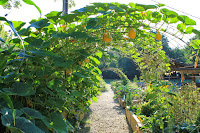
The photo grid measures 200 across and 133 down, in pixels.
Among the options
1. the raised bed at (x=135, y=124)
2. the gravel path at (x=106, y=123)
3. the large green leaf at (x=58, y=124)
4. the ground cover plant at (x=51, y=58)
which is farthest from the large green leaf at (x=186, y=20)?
the gravel path at (x=106, y=123)

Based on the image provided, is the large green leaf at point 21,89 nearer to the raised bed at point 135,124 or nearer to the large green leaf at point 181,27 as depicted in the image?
the large green leaf at point 181,27

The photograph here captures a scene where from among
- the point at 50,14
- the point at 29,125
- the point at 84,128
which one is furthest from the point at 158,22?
the point at 84,128

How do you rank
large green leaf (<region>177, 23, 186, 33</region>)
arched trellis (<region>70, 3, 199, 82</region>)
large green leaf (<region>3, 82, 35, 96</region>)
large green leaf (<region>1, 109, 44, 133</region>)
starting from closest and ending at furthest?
large green leaf (<region>1, 109, 44, 133</region>)
large green leaf (<region>3, 82, 35, 96</region>)
arched trellis (<region>70, 3, 199, 82</region>)
large green leaf (<region>177, 23, 186, 33</region>)

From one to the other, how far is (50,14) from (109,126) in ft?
9.78

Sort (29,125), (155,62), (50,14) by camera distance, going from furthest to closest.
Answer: (155,62) → (50,14) → (29,125)

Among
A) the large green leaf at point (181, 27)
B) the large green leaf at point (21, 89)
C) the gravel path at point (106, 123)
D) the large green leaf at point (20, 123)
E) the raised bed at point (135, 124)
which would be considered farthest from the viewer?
the gravel path at point (106, 123)

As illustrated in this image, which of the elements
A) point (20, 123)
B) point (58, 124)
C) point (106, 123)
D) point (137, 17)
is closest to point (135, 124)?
point (106, 123)

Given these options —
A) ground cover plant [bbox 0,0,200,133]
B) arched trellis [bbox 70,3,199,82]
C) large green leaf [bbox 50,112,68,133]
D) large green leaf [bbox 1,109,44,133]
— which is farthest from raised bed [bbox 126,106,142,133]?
large green leaf [bbox 1,109,44,133]

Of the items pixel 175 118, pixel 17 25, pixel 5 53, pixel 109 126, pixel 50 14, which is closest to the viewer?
pixel 5 53

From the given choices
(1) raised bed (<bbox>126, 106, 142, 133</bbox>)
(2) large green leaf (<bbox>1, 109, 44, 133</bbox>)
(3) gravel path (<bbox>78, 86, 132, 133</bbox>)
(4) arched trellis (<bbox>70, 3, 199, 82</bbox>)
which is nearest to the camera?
(2) large green leaf (<bbox>1, 109, 44, 133</bbox>)

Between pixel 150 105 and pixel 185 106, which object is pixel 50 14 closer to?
pixel 185 106

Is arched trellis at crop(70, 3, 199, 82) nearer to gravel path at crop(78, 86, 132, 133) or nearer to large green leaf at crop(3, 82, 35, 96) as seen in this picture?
large green leaf at crop(3, 82, 35, 96)

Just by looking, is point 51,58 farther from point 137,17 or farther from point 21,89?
point 137,17

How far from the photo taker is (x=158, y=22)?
1377mm
